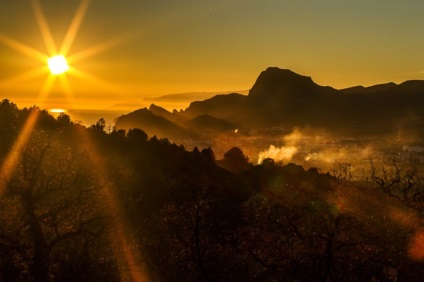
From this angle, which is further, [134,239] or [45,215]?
[134,239]

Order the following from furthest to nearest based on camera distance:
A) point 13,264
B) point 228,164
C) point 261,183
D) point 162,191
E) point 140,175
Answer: point 228,164
point 261,183
point 140,175
point 162,191
point 13,264

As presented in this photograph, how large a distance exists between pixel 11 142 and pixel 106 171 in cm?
815

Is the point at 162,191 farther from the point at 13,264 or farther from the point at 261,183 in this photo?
the point at 13,264

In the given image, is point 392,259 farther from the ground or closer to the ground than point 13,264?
closer to the ground

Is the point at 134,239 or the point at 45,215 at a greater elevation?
the point at 45,215

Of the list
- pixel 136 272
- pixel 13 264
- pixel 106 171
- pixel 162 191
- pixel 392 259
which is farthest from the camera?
pixel 162 191

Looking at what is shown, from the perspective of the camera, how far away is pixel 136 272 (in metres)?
34.8

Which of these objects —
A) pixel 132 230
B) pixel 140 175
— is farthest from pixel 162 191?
pixel 132 230

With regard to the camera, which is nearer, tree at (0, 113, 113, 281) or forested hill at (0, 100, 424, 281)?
tree at (0, 113, 113, 281)

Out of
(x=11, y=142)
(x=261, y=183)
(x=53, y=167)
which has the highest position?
(x=11, y=142)

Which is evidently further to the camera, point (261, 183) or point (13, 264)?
point (261, 183)

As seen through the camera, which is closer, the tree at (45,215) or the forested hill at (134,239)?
the tree at (45,215)

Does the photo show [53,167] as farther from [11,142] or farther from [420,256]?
[420,256]

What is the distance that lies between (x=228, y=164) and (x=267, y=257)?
349ft
